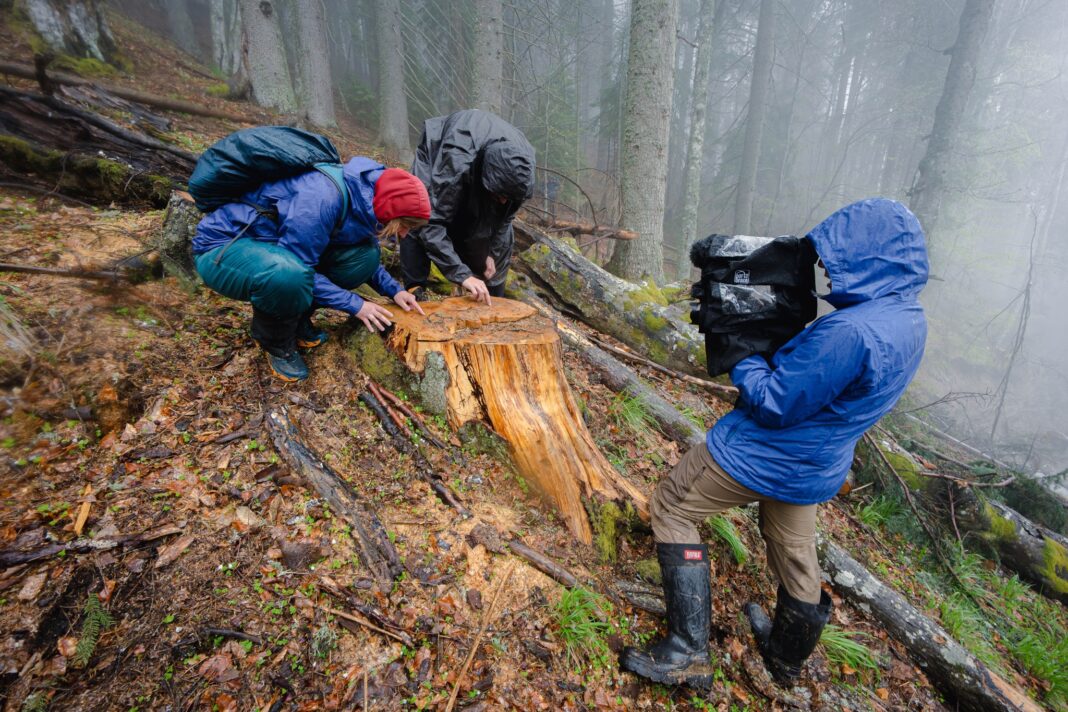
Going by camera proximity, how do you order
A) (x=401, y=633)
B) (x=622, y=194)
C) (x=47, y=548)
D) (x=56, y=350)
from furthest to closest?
1. (x=622, y=194)
2. (x=56, y=350)
3. (x=401, y=633)
4. (x=47, y=548)

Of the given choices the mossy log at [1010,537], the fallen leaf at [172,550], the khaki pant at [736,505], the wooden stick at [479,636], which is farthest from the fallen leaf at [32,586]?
the mossy log at [1010,537]

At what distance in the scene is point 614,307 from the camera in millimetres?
5520

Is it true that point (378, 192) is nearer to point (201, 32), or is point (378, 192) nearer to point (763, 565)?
point (763, 565)

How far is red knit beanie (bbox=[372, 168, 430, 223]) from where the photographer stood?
8.62ft

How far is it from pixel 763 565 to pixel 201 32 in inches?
995

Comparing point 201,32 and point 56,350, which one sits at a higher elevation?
point 201,32

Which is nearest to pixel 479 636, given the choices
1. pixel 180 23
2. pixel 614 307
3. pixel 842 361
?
pixel 842 361

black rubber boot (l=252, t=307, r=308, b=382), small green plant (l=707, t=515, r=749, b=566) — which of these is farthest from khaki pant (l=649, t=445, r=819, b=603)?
black rubber boot (l=252, t=307, r=308, b=382)

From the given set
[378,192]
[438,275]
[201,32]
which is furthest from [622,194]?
[201,32]

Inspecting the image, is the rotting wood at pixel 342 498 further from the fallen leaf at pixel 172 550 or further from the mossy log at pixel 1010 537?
the mossy log at pixel 1010 537

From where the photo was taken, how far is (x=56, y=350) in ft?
8.47

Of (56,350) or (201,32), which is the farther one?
(201,32)

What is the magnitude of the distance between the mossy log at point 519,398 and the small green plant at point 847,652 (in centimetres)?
152

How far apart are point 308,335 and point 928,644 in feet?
16.3
